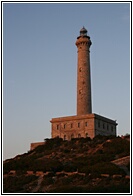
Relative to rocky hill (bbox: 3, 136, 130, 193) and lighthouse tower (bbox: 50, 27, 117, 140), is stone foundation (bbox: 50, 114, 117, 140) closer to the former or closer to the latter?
lighthouse tower (bbox: 50, 27, 117, 140)

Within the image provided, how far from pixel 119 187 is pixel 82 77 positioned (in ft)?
101

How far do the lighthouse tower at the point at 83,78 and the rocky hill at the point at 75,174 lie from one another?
46.6 feet

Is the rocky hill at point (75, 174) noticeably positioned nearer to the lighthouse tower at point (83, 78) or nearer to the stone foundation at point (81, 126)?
the stone foundation at point (81, 126)

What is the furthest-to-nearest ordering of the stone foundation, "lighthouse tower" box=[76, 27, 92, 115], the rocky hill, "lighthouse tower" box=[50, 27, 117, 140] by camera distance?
"lighthouse tower" box=[76, 27, 92, 115] < "lighthouse tower" box=[50, 27, 117, 140] < the stone foundation < the rocky hill

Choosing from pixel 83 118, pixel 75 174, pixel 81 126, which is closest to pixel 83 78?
pixel 83 118

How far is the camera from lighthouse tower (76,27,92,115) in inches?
1960

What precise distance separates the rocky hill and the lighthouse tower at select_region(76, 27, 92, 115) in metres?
14.2

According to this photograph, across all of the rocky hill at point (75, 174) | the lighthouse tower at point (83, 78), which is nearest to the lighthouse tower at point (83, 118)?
the lighthouse tower at point (83, 78)

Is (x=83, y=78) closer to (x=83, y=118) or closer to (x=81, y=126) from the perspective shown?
(x=83, y=118)

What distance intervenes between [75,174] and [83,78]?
26.7 meters

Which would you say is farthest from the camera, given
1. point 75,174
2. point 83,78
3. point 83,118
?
point 83,78

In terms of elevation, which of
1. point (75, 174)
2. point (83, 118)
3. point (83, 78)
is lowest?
point (75, 174)

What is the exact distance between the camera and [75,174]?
25.0 metres

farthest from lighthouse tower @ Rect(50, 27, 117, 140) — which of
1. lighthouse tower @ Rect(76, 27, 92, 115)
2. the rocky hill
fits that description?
the rocky hill
